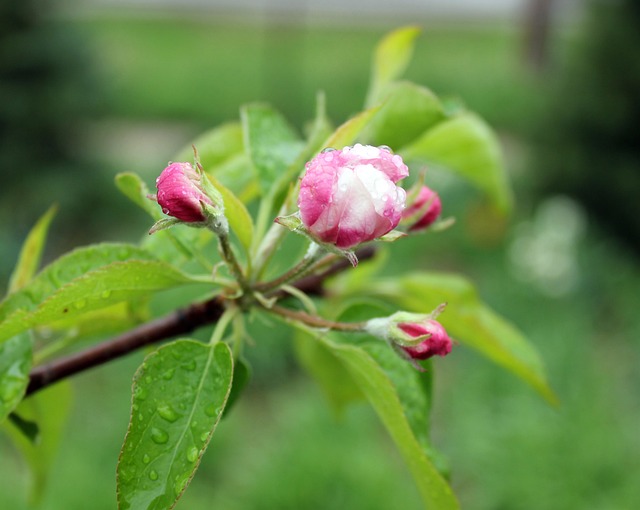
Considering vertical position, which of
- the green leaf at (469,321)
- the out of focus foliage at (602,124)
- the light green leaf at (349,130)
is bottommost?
the out of focus foliage at (602,124)

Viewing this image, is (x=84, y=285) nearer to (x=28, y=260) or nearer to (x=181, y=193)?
(x=181, y=193)

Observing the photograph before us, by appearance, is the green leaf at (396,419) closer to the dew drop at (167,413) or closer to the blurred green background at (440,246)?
the dew drop at (167,413)

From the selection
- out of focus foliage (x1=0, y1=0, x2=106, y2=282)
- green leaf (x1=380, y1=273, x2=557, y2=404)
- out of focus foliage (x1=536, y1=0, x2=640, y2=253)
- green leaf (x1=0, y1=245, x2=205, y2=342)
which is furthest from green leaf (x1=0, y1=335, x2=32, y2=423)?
out of focus foliage (x1=0, y1=0, x2=106, y2=282)

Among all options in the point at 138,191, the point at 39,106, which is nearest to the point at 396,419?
the point at 138,191

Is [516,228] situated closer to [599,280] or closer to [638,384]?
[599,280]

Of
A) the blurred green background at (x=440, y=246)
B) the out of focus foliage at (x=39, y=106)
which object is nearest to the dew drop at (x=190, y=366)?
the blurred green background at (x=440, y=246)

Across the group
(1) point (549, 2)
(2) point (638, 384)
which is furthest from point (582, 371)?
(1) point (549, 2)

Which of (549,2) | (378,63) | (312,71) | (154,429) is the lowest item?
(312,71)
